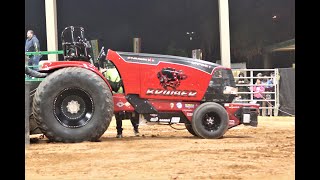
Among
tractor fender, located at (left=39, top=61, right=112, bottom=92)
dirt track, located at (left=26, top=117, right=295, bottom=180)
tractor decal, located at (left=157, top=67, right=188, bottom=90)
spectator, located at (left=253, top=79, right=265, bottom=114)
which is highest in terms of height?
tractor fender, located at (left=39, top=61, right=112, bottom=92)

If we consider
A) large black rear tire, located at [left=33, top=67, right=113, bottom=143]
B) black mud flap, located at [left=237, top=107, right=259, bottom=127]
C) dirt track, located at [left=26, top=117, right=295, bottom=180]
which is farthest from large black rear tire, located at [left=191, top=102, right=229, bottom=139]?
large black rear tire, located at [left=33, top=67, right=113, bottom=143]

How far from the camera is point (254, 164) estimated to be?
5.36 metres

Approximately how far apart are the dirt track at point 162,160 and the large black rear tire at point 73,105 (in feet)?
0.87

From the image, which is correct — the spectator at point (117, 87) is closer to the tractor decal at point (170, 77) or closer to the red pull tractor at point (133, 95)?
the red pull tractor at point (133, 95)

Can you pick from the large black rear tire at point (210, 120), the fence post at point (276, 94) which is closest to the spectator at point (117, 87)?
the large black rear tire at point (210, 120)

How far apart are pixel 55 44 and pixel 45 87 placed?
32.8ft

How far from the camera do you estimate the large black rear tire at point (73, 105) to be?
784 centimetres

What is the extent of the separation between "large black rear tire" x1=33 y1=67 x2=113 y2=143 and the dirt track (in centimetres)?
26

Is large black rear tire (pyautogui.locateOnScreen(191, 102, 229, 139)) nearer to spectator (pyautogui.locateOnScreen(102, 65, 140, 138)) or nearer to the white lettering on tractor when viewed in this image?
the white lettering on tractor

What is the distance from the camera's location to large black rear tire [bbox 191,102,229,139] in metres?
8.74

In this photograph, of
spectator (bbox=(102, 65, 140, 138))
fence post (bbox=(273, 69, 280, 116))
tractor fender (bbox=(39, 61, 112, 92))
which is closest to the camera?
tractor fender (bbox=(39, 61, 112, 92))

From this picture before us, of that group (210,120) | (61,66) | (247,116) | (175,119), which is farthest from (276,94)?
Answer: (61,66)

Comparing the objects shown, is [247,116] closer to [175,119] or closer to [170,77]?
[175,119]
